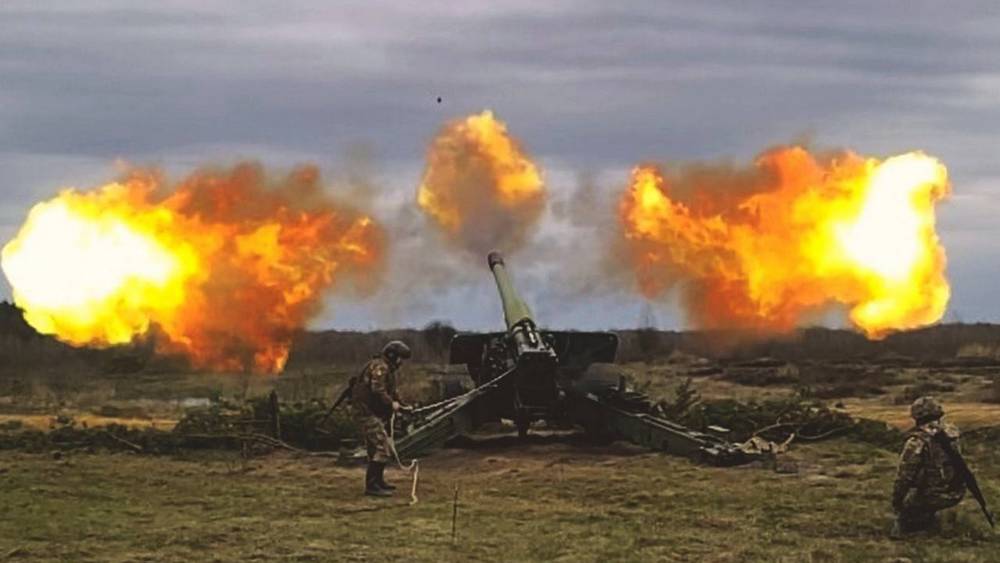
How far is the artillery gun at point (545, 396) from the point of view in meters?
17.3

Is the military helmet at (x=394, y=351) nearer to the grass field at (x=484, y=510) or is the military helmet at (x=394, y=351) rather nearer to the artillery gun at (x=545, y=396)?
the grass field at (x=484, y=510)

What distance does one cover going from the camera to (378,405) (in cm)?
1487

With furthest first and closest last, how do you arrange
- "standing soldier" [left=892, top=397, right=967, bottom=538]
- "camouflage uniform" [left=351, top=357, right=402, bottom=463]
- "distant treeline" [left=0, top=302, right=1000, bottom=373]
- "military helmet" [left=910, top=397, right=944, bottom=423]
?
"distant treeline" [left=0, top=302, right=1000, bottom=373] → "camouflage uniform" [left=351, top=357, right=402, bottom=463] → "military helmet" [left=910, top=397, right=944, bottom=423] → "standing soldier" [left=892, top=397, right=967, bottom=538]

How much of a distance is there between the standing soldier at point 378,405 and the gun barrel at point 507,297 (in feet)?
13.5

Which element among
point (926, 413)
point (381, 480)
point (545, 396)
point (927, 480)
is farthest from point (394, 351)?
point (927, 480)

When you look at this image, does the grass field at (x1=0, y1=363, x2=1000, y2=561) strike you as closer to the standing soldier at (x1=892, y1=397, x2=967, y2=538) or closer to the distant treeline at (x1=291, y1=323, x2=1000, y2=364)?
the standing soldier at (x1=892, y1=397, x2=967, y2=538)

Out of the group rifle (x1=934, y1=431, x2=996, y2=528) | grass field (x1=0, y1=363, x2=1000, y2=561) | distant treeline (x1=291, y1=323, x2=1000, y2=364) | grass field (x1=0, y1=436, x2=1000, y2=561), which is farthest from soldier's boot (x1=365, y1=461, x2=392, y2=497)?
distant treeline (x1=291, y1=323, x2=1000, y2=364)

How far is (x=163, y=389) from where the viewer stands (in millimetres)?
36062

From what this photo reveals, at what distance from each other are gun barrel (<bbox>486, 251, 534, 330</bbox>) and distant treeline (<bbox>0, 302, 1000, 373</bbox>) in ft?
49.7

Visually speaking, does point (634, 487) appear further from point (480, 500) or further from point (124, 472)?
point (124, 472)

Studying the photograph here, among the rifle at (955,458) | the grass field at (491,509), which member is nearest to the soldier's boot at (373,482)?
the grass field at (491,509)

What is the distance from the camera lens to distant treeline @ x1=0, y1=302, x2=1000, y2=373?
151 feet

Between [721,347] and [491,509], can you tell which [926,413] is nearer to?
[491,509]

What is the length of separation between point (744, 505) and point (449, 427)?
5.42m
